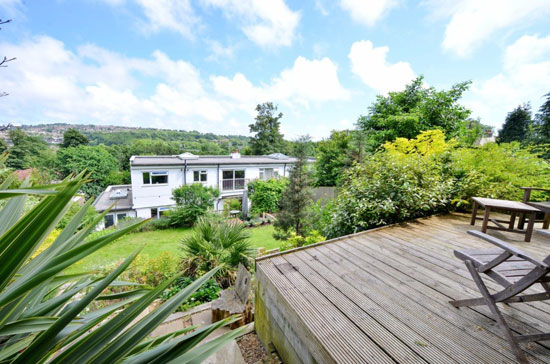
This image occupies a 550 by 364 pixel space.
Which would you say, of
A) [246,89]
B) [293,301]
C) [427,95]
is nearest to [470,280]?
[293,301]

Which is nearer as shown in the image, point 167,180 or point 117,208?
point 117,208

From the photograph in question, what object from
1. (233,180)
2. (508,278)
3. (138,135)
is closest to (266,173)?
(233,180)

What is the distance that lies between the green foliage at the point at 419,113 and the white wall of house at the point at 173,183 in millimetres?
5521

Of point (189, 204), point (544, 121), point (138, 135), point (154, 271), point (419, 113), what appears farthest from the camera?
point (138, 135)

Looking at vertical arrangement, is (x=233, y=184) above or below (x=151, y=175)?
below

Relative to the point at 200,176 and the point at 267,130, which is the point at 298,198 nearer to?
the point at 200,176

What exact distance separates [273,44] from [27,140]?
91.2 feet

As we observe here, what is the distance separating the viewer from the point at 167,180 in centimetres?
1320

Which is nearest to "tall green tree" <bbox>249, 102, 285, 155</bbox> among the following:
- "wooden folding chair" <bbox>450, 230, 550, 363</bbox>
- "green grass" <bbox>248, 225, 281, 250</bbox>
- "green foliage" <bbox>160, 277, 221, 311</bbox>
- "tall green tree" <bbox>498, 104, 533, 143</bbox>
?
"green grass" <bbox>248, 225, 281, 250</bbox>

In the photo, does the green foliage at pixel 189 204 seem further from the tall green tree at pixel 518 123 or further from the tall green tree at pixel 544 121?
the tall green tree at pixel 518 123

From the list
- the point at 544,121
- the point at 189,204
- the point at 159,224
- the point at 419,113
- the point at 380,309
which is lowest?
the point at 159,224

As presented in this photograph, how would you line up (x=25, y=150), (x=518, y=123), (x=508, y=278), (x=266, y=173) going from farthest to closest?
(x=518, y=123)
(x=25, y=150)
(x=266, y=173)
(x=508, y=278)

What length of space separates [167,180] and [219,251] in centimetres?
1074

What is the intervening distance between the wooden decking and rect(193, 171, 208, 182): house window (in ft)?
41.2
